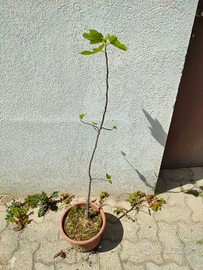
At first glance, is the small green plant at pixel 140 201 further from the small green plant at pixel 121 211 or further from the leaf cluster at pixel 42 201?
the leaf cluster at pixel 42 201

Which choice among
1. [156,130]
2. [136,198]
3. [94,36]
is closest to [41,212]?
[136,198]

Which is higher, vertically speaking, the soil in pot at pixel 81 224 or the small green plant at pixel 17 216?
the soil in pot at pixel 81 224

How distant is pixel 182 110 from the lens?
233 centimetres

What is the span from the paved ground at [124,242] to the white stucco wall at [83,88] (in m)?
0.38

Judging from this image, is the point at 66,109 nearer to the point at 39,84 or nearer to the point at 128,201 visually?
the point at 39,84

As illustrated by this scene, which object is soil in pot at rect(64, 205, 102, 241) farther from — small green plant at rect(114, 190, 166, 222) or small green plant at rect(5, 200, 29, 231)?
small green plant at rect(5, 200, 29, 231)

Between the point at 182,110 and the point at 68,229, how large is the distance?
75.8 inches

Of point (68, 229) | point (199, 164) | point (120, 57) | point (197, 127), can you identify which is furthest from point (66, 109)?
point (199, 164)

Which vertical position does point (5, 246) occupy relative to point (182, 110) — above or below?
below

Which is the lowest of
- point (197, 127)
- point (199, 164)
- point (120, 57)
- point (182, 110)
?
point (199, 164)

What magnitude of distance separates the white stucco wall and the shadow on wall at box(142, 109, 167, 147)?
0.01 m

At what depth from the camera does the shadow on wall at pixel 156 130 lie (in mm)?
1872

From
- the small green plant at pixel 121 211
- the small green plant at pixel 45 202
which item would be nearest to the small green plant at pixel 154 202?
the small green plant at pixel 121 211

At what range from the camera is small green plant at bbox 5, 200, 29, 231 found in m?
2.05
